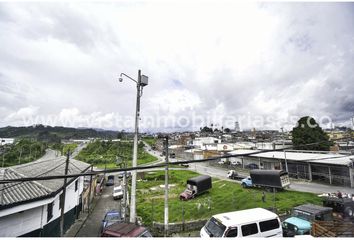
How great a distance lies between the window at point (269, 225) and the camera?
10414 millimetres

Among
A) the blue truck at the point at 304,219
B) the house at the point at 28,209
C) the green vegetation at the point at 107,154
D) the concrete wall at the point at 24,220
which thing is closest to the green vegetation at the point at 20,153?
the green vegetation at the point at 107,154

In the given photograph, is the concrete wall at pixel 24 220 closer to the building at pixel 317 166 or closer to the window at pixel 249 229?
the window at pixel 249 229

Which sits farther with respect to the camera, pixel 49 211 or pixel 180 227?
pixel 180 227

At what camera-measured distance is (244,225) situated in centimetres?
1010

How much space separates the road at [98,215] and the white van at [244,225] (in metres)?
10.8

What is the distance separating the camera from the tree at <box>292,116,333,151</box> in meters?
41.5

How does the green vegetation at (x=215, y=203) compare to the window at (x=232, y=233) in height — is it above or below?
below

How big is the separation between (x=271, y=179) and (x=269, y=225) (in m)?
17.0

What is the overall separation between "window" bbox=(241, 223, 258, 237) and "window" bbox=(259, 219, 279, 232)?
1.17ft

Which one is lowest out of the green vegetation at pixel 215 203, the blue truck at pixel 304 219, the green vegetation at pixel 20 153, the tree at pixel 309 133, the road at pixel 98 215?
the road at pixel 98 215

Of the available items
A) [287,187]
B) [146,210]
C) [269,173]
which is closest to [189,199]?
[146,210]

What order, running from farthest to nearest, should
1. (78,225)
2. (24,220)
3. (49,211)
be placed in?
(78,225), (49,211), (24,220)

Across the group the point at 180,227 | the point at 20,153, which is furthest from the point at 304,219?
the point at 20,153

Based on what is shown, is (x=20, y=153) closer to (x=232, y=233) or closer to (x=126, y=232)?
(x=126, y=232)
